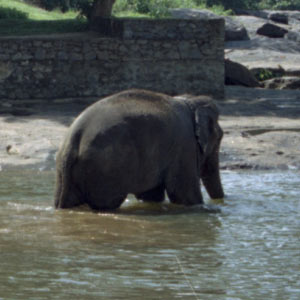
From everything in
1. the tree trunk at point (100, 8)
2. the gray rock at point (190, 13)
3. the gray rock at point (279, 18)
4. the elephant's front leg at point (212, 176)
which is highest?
the tree trunk at point (100, 8)

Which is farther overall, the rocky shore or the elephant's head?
the rocky shore

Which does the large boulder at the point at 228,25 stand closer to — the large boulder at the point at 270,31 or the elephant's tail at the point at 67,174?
the large boulder at the point at 270,31

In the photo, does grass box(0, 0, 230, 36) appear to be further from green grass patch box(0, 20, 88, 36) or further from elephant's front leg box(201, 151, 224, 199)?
elephant's front leg box(201, 151, 224, 199)

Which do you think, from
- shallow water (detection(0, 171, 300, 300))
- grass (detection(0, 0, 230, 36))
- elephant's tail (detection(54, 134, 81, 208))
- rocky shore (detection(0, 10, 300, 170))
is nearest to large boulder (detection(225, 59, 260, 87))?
rocky shore (detection(0, 10, 300, 170))

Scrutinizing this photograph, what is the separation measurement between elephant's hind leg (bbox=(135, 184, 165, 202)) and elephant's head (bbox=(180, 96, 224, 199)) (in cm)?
46

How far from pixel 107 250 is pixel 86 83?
11.1 m

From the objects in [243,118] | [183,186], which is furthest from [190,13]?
[183,186]

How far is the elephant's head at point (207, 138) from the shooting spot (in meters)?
8.51

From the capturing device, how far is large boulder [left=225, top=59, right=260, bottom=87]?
21.0 metres

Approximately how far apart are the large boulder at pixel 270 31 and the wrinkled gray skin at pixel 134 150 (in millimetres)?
21792

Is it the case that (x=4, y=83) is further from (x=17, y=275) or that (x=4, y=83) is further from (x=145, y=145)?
(x=17, y=275)

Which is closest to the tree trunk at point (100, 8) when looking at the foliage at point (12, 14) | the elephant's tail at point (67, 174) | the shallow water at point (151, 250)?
the foliage at point (12, 14)

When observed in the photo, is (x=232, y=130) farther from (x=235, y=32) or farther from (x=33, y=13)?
(x=235, y=32)

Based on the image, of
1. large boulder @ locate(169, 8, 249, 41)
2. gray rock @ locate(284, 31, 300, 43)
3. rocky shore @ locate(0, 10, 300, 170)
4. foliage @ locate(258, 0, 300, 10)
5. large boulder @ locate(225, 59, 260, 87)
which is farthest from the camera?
foliage @ locate(258, 0, 300, 10)
